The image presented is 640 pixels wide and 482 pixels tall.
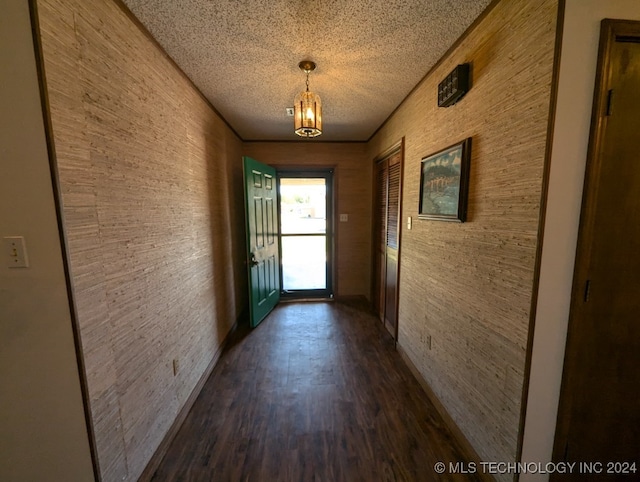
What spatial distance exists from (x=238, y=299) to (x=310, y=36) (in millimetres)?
2850

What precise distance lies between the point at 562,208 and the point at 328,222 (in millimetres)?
2972

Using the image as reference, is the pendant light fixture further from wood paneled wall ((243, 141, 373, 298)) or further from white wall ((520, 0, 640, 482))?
wood paneled wall ((243, 141, 373, 298))

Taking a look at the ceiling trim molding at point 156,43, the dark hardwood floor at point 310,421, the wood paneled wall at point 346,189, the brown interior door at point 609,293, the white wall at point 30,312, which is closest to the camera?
the white wall at point 30,312

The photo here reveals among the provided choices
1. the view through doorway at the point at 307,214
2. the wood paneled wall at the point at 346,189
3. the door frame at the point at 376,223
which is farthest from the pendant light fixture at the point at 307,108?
the view through doorway at the point at 307,214

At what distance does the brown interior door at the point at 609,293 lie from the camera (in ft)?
3.08

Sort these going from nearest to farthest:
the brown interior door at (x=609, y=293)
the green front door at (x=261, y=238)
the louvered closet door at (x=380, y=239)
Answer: the brown interior door at (x=609, y=293)
the green front door at (x=261, y=238)
the louvered closet door at (x=380, y=239)

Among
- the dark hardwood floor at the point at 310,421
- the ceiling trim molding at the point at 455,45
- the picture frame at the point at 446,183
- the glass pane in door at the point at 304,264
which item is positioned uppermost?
the ceiling trim molding at the point at 455,45

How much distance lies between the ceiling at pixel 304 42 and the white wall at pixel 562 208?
0.53 metres

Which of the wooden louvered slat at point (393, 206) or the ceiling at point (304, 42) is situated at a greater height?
the ceiling at point (304, 42)

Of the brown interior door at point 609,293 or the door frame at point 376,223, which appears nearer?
the brown interior door at point 609,293

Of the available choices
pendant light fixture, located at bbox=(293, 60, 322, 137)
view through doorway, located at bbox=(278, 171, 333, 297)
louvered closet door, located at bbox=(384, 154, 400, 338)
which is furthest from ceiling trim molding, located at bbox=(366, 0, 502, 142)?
view through doorway, located at bbox=(278, 171, 333, 297)

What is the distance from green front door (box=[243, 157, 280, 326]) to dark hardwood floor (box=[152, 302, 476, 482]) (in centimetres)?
64

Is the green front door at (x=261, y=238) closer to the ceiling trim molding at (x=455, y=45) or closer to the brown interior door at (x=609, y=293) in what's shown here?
the ceiling trim molding at (x=455, y=45)

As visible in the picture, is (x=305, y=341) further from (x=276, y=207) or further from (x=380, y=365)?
(x=276, y=207)
